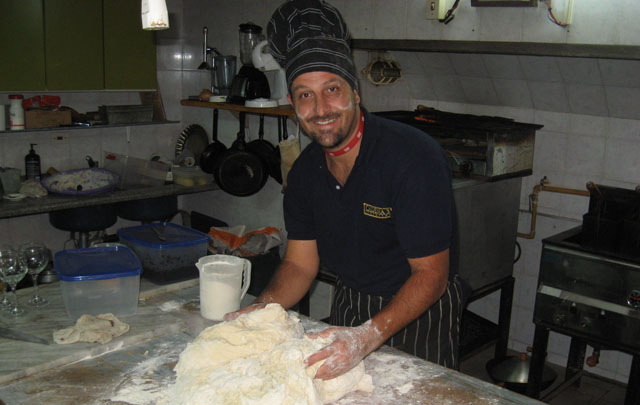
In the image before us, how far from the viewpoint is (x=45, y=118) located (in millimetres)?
3770

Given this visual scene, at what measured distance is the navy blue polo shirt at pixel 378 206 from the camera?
65.6 inches

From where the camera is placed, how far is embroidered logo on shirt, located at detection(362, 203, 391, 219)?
5.77ft

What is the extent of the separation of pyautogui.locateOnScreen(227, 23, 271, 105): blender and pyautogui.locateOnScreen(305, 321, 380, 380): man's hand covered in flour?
2385mm

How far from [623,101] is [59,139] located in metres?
3.49

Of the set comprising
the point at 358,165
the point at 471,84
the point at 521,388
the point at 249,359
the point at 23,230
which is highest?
the point at 471,84

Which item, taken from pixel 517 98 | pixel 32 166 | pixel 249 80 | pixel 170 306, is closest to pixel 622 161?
pixel 517 98

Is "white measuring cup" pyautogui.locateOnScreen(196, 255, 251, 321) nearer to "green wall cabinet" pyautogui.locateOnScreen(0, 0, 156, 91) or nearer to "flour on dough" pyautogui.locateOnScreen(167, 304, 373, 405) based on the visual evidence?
"flour on dough" pyautogui.locateOnScreen(167, 304, 373, 405)

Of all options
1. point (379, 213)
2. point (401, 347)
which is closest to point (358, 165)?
point (379, 213)

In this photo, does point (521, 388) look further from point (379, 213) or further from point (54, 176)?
point (54, 176)

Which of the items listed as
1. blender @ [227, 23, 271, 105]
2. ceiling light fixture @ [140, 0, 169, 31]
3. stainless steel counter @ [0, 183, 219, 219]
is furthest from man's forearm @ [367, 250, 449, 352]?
stainless steel counter @ [0, 183, 219, 219]

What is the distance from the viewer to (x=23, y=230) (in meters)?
3.99

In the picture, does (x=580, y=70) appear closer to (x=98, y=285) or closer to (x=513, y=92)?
(x=513, y=92)

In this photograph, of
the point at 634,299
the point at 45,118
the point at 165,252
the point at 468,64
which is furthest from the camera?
the point at 45,118

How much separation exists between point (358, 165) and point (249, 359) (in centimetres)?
69
